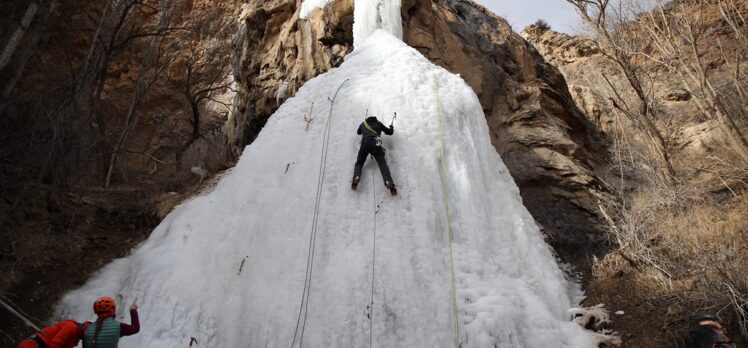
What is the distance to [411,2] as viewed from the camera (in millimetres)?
11383

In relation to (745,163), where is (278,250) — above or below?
below

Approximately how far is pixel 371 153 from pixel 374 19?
4.92m

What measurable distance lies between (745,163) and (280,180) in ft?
29.2

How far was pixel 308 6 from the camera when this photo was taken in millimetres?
11547

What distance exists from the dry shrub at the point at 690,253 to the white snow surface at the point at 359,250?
104 centimetres

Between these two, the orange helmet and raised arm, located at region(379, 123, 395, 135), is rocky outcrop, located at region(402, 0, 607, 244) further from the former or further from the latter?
the orange helmet

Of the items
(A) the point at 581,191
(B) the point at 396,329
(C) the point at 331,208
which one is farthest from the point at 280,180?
(A) the point at 581,191

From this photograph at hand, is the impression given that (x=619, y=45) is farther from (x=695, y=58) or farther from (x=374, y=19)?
(x=374, y=19)

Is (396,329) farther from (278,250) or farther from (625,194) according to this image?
(625,194)

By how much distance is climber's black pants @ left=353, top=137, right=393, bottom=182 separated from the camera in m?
6.63

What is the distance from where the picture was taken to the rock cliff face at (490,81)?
32.2 ft

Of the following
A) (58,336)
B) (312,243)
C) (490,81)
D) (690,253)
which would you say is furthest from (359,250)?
(490,81)

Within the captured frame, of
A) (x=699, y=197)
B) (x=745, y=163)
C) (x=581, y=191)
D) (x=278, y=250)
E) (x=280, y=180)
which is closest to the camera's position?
(x=278, y=250)

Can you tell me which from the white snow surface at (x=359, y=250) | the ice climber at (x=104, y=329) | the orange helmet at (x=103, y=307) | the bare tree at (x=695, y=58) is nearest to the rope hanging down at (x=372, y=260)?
the white snow surface at (x=359, y=250)
